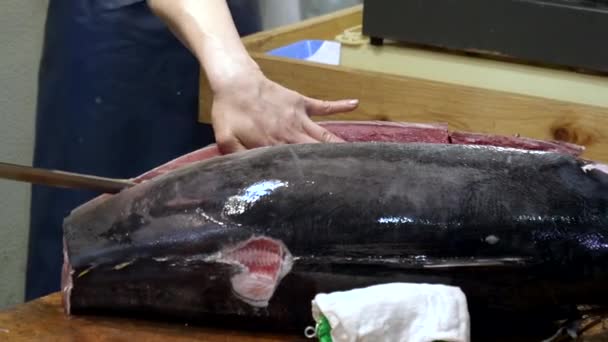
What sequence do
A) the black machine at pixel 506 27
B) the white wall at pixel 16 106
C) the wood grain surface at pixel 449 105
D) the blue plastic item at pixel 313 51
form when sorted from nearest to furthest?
the wood grain surface at pixel 449 105 → the black machine at pixel 506 27 → the blue plastic item at pixel 313 51 → the white wall at pixel 16 106

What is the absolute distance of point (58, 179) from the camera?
3.51ft

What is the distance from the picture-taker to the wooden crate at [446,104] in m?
1.34

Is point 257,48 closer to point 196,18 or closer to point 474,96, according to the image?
point 196,18

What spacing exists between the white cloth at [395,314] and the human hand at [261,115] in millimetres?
334

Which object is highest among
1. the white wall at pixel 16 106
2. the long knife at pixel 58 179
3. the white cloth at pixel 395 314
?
the long knife at pixel 58 179

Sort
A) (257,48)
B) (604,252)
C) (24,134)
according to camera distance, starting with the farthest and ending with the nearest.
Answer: (24,134), (257,48), (604,252)

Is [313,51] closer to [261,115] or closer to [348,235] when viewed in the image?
[261,115]

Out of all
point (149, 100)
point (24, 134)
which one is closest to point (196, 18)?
point (149, 100)

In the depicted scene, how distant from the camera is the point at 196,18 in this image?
132 centimetres

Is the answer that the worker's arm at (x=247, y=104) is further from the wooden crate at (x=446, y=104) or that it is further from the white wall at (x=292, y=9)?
the white wall at (x=292, y=9)

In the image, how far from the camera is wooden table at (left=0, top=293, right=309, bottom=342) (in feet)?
3.21

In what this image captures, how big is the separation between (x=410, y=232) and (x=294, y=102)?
338mm

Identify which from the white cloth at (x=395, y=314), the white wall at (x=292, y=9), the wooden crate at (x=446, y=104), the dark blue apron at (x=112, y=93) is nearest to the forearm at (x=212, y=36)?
the wooden crate at (x=446, y=104)

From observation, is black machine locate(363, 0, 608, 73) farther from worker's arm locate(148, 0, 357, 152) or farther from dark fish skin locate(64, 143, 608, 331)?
dark fish skin locate(64, 143, 608, 331)
